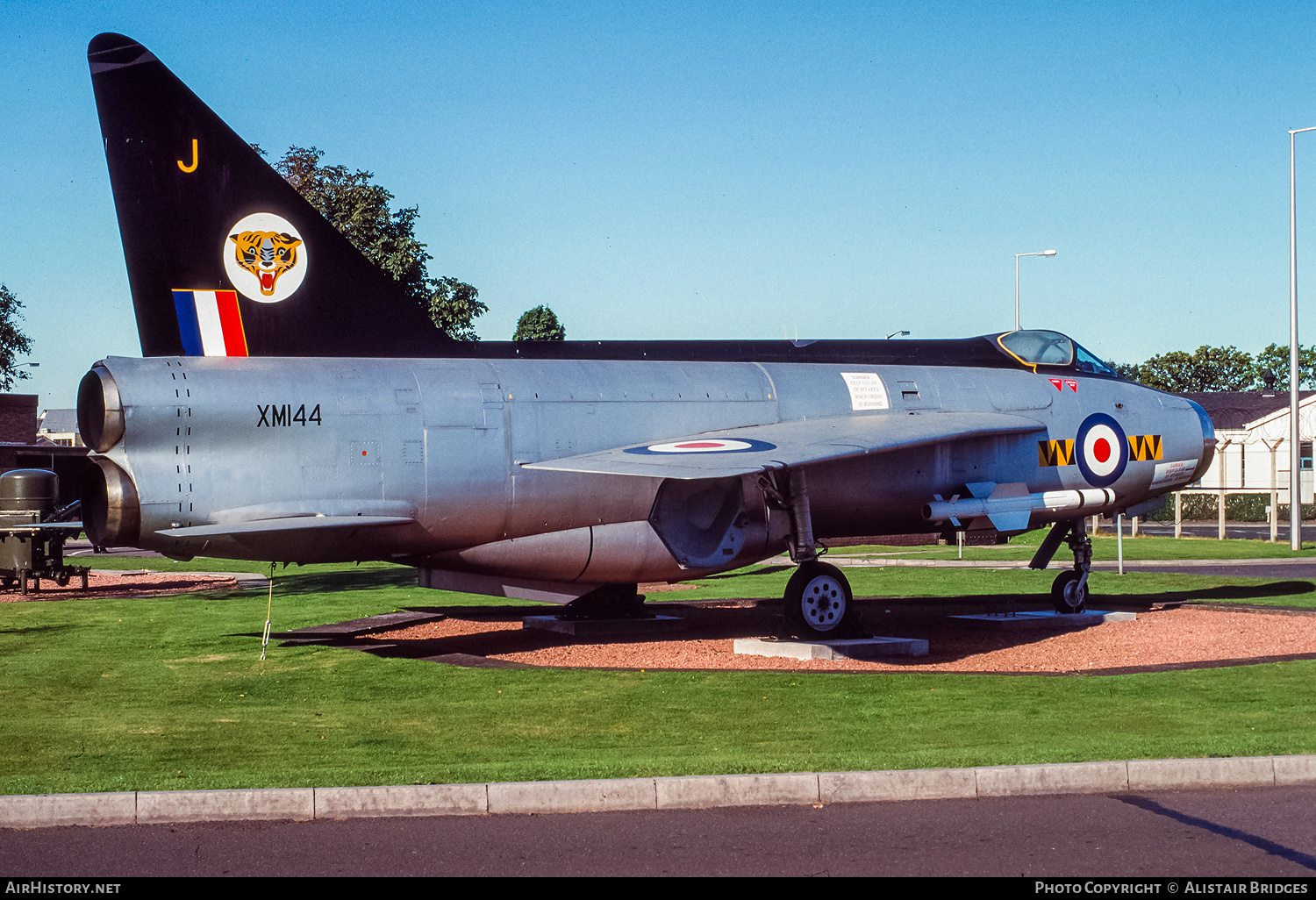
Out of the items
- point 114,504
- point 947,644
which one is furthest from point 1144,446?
point 114,504

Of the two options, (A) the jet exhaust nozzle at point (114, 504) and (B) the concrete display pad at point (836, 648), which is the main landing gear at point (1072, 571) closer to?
(B) the concrete display pad at point (836, 648)

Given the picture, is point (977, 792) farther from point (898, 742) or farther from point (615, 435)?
point (615, 435)

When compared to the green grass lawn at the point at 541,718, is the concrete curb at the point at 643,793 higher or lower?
higher

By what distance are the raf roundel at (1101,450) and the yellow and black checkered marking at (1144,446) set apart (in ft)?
0.38

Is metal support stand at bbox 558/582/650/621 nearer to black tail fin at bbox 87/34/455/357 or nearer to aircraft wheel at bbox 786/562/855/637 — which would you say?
aircraft wheel at bbox 786/562/855/637

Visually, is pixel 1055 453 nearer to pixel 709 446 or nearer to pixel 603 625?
pixel 709 446

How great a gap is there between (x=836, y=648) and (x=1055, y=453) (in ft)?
16.0

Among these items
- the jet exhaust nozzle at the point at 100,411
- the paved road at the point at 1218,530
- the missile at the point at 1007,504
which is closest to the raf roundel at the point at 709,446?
the missile at the point at 1007,504

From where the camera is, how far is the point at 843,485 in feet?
48.2

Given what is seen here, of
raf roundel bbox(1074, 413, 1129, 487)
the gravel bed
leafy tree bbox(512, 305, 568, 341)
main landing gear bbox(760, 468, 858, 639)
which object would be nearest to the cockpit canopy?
raf roundel bbox(1074, 413, 1129, 487)

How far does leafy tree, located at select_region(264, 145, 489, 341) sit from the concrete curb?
19.5m

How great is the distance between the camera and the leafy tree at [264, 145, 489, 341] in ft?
83.8

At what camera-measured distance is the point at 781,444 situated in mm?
13422

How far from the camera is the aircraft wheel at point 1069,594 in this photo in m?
16.6
